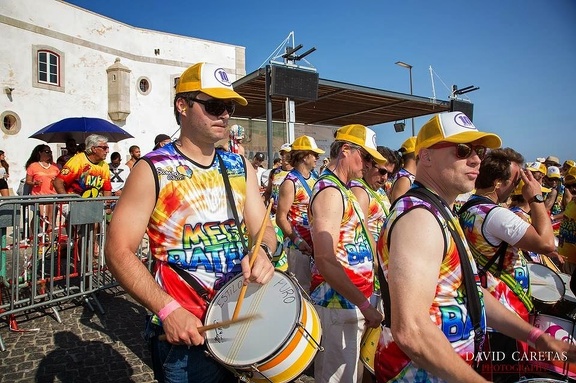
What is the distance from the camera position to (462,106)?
17.0 meters

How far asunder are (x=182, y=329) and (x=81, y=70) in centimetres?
2039

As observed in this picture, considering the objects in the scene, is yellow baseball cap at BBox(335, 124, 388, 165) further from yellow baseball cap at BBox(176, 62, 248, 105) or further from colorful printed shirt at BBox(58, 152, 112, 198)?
colorful printed shirt at BBox(58, 152, 112, 198)

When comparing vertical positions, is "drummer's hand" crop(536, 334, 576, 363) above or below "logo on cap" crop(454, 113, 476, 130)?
below

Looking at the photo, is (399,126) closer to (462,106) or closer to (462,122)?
(462,106)

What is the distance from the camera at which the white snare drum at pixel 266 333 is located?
161cm

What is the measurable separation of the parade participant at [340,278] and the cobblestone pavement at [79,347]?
41.8 inches

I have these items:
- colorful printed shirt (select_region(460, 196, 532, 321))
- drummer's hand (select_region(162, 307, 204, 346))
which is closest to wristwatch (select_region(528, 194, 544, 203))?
colorful printed shirt (select_region(460, 196, 532, 321))

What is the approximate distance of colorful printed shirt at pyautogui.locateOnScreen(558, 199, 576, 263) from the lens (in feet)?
17.3

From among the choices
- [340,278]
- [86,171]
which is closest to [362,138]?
[340,278]

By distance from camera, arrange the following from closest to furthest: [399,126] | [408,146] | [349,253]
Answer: [349,253], [408,146], [399,126]

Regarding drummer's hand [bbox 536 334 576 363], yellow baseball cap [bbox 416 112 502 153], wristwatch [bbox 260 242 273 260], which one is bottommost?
drummer's hand [bbox 536 334 576 363]

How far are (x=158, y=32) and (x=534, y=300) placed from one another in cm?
2311

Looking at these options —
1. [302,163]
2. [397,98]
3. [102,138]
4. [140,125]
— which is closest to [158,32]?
[140,125]

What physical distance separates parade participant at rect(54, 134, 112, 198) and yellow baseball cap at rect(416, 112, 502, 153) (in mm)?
6005
